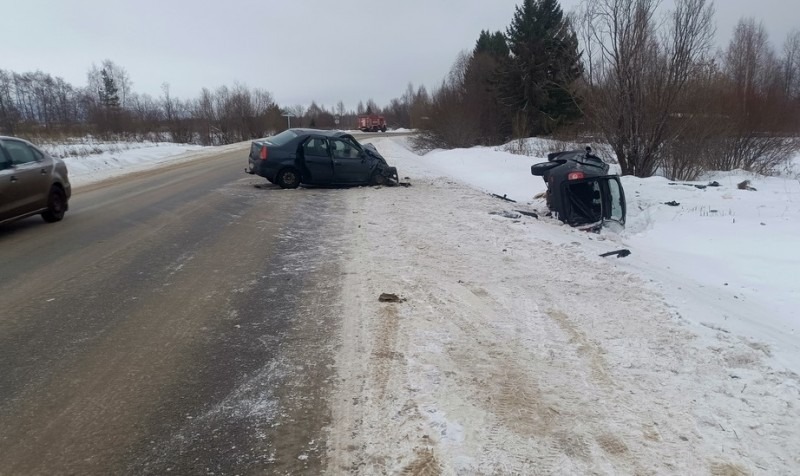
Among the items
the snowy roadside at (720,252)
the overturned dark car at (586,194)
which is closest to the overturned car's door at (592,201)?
the overturned dark car at (586,194)

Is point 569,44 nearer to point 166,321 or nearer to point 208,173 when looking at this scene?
point 208,173

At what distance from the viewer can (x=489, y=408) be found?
353 cm

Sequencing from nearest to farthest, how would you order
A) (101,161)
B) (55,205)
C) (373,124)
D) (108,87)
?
(55,205) < (101,161) < (108,87) < (373,124)

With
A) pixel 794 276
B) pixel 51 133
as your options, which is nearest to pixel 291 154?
pixel 794 276

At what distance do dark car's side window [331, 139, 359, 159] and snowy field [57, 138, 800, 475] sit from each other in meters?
6.82

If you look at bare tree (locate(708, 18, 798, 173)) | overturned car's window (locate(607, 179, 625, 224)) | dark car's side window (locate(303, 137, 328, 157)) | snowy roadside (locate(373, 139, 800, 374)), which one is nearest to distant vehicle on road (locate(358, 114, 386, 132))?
bare tree (locate(708, 18, 798, 173))

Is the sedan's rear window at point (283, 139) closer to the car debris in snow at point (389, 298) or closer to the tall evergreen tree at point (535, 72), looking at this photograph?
the car debris in snow at point (389, 298)

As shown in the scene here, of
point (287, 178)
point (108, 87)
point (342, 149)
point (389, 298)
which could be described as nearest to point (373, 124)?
point (108, 87)

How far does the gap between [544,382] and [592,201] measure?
707cm

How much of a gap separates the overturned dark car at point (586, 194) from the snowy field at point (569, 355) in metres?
1.20

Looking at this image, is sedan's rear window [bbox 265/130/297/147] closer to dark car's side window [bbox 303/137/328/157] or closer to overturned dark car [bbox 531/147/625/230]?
dark car's side window [bbox 303/137/328/157]

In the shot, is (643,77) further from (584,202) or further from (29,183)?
(29,183)

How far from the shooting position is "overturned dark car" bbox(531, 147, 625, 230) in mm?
9938

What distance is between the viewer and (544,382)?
12.8 ft
